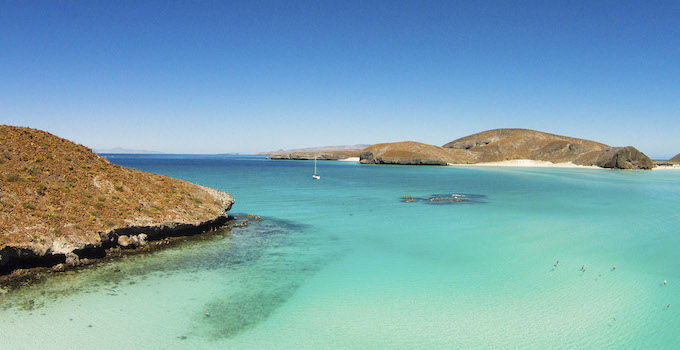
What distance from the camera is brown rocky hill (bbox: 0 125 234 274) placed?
1114 centimetres

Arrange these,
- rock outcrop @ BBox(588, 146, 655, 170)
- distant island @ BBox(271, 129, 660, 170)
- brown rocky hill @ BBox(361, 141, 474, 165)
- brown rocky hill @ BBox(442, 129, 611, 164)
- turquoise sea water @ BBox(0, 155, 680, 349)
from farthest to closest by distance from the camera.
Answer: brown rocky hill @ BBox(361, 141, 474, 165), brown rocky hill @ BBox(442, 129, 611, 164), distant island @ BBox(271, 129, 660, 170), rock outcrop @ BBox(588, 146, 655, 170), turquoise sea water @ BBox(0, 155, 680, 349)

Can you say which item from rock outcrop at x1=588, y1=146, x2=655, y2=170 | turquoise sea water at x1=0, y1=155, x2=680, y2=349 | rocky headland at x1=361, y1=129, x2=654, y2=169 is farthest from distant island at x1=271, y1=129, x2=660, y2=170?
turquoise sea water at x1=0, y1=155, x2=680, y2=349

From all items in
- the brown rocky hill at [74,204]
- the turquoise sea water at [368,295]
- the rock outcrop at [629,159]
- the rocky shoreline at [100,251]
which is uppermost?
the rock outcrop at [629,159]

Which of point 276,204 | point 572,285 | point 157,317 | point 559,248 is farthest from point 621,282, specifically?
point 276,204

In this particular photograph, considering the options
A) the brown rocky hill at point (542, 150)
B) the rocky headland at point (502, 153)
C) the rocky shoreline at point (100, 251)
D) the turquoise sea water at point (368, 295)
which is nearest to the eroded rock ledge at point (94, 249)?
the rocky shoreline at point (100, 251)

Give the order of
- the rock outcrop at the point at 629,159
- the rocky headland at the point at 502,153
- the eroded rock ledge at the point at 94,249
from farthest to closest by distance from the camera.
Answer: the rocky headland at the point at 502,153, the rock outcrop at the point at 629,159, the eroded rock ledge at the point at 94,249

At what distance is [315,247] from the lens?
1539cm

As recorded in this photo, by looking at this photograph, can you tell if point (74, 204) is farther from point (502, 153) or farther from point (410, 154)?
point (502, 153)

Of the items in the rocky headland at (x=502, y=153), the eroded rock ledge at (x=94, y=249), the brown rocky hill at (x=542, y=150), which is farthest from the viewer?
the brown rocky hill at (x=542, y=150)

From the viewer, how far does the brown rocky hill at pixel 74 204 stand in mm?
11141

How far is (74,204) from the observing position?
13.2 metres

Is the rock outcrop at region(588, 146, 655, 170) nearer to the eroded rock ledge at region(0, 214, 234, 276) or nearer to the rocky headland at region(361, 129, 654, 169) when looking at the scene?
the rocky headland at region(361, 129, 654, 169)

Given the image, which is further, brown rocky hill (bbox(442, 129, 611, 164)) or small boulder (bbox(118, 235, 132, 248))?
brown rocky hill (bbox(442, 129, 611, 164))

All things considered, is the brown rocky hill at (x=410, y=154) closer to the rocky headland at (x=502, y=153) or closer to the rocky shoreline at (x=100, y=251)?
the rocky headland at (x=502, y=153)
